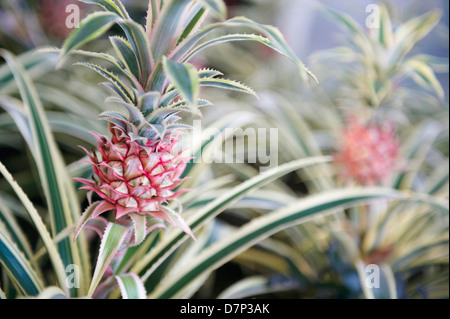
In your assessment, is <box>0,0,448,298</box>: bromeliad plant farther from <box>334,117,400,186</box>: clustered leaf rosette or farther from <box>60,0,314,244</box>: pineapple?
<box>334,117,400,186</box>: clustered leaf rosette

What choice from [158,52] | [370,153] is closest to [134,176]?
[158,52]

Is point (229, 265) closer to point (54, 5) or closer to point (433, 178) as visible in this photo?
point (433, 178)

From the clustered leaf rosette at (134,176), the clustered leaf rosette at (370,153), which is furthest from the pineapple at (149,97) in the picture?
the clustered leaf rosette at (370,153)

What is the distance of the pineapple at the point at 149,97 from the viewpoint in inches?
18.2

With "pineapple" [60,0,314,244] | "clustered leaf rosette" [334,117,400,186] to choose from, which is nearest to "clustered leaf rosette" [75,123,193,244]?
"pineapple" [60,0,314,244]

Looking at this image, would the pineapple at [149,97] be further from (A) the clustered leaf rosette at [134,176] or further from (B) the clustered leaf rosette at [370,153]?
(B) the clustered leaf rosette at [370,153]

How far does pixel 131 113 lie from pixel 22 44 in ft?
3.83

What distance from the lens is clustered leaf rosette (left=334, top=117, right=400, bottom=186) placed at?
1.05m

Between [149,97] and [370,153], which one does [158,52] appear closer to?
[149,97]

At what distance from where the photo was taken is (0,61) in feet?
4.15

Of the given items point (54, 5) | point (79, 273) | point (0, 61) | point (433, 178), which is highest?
point (54, 5)

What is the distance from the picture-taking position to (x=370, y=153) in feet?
3.46

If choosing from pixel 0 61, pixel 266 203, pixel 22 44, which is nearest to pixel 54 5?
pixel 22 44

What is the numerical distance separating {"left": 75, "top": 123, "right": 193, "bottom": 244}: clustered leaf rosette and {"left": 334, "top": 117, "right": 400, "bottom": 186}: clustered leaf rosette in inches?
28.3
